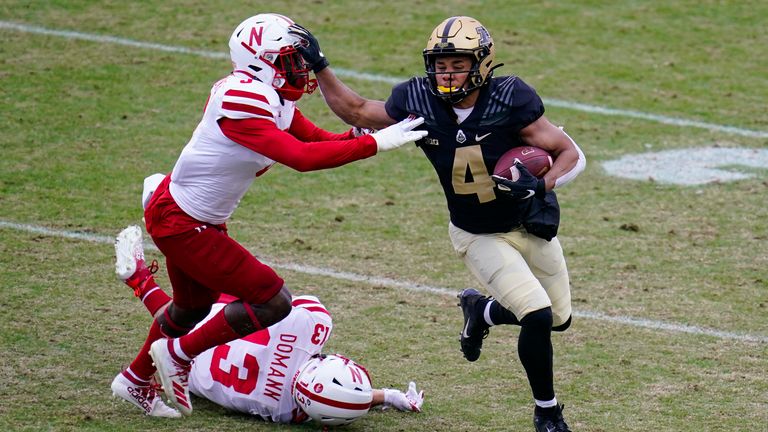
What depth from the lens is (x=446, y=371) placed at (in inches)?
254

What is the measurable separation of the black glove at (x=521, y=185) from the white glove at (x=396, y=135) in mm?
415

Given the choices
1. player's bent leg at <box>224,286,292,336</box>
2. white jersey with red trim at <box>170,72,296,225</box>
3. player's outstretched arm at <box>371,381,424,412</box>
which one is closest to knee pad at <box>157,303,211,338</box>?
player's bent leg at <box>224,286,292,336</box>

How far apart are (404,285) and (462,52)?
2326 mm

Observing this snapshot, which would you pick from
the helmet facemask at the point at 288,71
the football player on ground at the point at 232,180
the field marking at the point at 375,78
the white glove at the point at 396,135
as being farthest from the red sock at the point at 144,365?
the field marking at the point at 375,78

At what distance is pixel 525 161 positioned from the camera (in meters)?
5.64

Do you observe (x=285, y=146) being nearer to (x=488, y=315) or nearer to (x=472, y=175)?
(x=472, y=175)

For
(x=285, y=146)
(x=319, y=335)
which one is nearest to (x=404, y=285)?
(x=319, y=335)

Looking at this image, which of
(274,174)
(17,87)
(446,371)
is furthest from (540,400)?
(17,87)

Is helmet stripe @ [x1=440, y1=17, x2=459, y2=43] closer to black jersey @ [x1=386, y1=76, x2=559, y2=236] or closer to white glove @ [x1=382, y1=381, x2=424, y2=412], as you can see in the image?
black jersey @ [x1=386, y1=76, x2=559, y2=236]

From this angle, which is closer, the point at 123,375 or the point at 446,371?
the point at 123,375

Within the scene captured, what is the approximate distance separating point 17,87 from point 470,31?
6.30 m

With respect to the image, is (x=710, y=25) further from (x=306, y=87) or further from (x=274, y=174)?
(x=306, y=87)

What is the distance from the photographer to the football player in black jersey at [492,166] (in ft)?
18.4

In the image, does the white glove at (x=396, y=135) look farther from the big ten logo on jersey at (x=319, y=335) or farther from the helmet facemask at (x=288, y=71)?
the big ten logo on jersey at (x=319, y=335)
